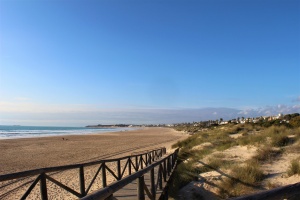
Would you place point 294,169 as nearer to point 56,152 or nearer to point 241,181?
point 241,181

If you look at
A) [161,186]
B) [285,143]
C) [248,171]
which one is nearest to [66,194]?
[161,186]

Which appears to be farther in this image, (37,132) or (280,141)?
(37,132)

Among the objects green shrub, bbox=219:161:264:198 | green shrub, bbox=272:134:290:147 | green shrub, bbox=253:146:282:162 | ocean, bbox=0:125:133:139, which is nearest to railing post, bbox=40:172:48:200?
green shrub, bbox=219:161:264:198

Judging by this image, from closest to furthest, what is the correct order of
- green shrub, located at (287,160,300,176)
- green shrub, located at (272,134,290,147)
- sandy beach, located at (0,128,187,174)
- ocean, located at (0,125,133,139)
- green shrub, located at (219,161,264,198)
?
green shrub, located at (219,161,264,198) → green shrub, located at (287,160,300,176) → green shrub, located at (272,134,290,147) → sandy beach, located at (0,128,187,174) → ocean, located at (0,125,133,139)

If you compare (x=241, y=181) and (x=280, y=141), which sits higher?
(x=280, y=141)

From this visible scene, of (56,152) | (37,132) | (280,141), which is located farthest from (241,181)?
(37,132)

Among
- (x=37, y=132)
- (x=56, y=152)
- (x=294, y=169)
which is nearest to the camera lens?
(x=294, y=169)

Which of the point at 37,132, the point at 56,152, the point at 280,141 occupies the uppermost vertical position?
the point at 280,141

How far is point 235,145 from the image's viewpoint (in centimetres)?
1563

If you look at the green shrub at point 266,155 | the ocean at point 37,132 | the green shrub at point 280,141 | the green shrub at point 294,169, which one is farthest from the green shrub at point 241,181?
the ocean at point 37,132

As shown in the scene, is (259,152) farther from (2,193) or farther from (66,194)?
(2,193)

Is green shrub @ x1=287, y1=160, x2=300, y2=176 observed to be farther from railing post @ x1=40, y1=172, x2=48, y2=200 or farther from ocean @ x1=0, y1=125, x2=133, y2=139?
ocean @ x1=0, y1=125, x2=133, y2=139

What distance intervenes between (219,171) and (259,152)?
7.43ft

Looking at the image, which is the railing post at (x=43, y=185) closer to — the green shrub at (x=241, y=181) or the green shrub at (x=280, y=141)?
the green shrub at (x=241, y=181)
